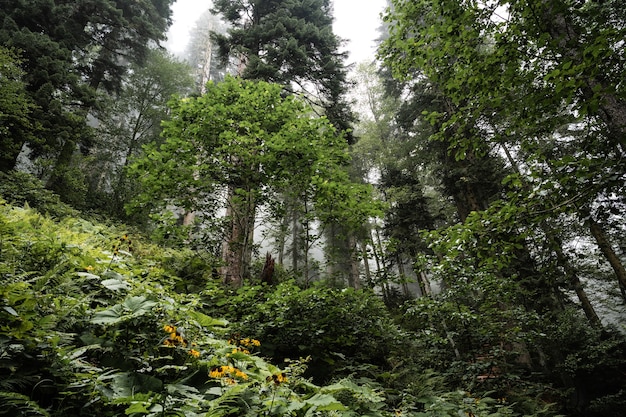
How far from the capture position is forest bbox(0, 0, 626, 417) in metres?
2.42

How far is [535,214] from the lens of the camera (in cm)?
336

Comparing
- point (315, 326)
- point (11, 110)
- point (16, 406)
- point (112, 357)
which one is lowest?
point (16, 406)

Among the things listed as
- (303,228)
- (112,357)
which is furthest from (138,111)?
(112,357)

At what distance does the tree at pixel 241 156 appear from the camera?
5922 millimetres

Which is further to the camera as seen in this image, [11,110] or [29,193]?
[29,193]

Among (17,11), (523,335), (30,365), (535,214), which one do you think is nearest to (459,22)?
(535,214)

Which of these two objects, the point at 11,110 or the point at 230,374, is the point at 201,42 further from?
the point at 230,374

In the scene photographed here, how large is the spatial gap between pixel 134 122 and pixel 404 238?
15.4 metres

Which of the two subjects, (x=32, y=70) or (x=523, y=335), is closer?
(x=523, y=335)

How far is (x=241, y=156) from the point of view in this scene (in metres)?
5.98

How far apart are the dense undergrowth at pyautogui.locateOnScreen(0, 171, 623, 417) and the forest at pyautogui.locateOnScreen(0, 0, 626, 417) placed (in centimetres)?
3

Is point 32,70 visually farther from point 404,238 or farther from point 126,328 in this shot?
point 404,238

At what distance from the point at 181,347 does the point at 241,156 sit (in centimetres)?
409

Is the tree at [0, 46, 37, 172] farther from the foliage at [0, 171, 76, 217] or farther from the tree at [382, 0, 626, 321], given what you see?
the tree at [382, 0, 626, 321]
